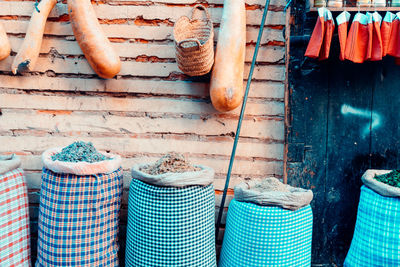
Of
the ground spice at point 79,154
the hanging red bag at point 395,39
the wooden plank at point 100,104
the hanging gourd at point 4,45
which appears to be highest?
the hanging red bag at point 395,39

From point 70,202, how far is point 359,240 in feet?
6.40

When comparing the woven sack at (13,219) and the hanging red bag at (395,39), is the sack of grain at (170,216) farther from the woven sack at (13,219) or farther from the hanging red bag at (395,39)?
the hanging red bag at (395,39)

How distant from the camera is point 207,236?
2361 millimetres

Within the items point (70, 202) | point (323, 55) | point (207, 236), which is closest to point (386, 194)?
point (323, 55)

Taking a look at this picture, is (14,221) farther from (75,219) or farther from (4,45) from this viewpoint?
(4,45)

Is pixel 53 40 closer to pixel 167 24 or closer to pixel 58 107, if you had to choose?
pixel 58 107

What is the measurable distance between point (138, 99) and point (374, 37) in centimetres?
171

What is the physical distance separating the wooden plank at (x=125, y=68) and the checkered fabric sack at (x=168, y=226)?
87 cm

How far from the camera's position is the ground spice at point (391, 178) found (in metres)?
2.32

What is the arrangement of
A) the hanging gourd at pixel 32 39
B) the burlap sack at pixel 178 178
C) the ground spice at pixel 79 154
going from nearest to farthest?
the burlap sack at pixel 178 178 → the ground spice at pixel 79 154 → the hanging gourd at pixel 32 39

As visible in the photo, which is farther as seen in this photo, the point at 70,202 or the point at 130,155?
the point at 130,155

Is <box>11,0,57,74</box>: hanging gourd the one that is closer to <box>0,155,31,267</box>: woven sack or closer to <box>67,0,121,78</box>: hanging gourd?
<box>67,0,121,78</box>: hanging gourd

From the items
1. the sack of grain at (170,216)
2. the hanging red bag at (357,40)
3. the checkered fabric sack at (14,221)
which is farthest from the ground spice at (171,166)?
the hanging red bag at (357,40)

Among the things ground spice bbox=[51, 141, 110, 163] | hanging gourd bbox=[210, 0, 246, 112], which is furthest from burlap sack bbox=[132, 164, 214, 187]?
hanging gourd bbox=[210, 0, 246, 112]
